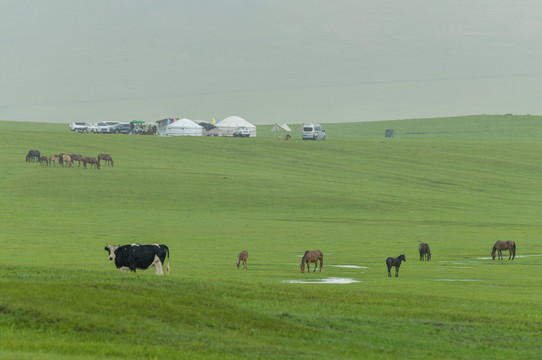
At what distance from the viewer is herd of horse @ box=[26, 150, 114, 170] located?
105312 mm

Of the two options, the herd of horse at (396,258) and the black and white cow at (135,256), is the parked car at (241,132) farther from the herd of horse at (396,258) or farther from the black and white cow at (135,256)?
the black and white cow at (135,256)

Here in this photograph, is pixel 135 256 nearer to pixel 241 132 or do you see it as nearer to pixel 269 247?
pixel 269 247

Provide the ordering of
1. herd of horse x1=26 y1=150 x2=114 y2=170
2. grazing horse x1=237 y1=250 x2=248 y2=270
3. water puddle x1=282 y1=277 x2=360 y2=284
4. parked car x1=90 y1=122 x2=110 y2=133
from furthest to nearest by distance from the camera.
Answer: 1. parked car x1=90 y1=122 x2=110 y2=133
2. herd of horse x1=26 y1=150 x2=114 y2=170
3. grazing horse x1=237 y1=250 x2=248 y2=270
4. water puddle x1=282 y1=277 x2=360 y2=284

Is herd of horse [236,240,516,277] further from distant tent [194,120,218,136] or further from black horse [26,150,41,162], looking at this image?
distant tent [194,120,218,136]

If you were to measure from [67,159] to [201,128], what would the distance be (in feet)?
206

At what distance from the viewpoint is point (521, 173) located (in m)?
131

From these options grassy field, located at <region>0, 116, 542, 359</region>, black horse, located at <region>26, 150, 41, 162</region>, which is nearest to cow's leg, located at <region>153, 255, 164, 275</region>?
grassy field, located at <region>0, 116, 542, 359</region>

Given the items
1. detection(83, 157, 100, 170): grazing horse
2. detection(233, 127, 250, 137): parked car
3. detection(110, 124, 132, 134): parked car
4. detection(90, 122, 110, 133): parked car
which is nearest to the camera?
detection(83, 157, 100, 170): grazing horse

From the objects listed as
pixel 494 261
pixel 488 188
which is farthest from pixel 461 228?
pixel 488 188

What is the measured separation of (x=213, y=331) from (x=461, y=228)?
184 ft

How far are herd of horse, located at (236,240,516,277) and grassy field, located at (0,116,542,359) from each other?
851mm

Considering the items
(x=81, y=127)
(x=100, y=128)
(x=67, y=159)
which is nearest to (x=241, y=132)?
(x=100, y=128)

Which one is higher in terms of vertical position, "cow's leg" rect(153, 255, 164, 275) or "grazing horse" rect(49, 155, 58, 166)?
"grazing horse" rect(49, 155, 58, 166)

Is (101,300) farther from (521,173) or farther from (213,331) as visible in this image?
(521,173)
